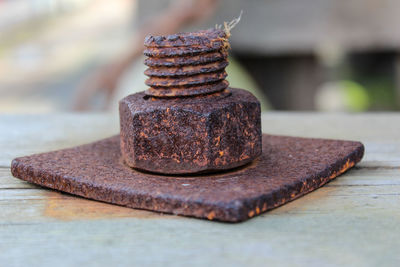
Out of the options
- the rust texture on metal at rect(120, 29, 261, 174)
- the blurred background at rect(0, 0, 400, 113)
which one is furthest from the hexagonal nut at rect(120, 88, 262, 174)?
the blurred background at rect(0, 0, 400, 113)

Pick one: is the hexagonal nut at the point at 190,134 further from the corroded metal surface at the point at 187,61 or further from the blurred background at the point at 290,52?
the blurred background at the point at 290,52

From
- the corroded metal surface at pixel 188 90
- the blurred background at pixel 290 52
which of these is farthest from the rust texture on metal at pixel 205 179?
the blurred background at pixel 290 52

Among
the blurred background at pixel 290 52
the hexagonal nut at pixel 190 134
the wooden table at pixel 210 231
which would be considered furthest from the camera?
the blurred background at pixel 290 52

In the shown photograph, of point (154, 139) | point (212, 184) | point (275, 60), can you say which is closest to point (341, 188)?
point (212, 184)

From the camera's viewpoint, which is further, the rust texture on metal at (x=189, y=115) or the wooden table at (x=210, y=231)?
the rust texture on metal at (x=189, y=115)

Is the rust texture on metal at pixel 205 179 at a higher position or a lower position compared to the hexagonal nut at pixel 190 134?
lower

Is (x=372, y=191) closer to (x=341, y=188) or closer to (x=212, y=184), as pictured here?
(x=341, y=188)
